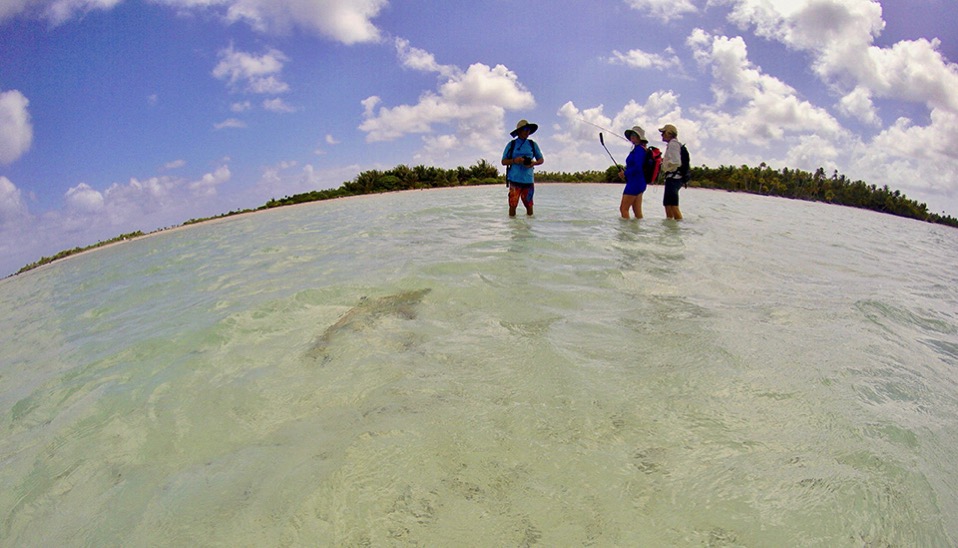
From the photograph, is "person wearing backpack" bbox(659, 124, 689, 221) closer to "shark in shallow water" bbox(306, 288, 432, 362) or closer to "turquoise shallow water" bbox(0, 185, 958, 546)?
"turquoise shallow water" bbox(0, 185, 958, 546)

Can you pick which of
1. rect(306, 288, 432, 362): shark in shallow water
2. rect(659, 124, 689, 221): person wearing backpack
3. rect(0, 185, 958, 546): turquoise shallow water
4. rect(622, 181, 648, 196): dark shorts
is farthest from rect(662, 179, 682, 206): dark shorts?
rect(306, 288, 432, 362): shark in shallow water

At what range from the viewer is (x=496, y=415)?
2045mm

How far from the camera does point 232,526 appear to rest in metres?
1.51

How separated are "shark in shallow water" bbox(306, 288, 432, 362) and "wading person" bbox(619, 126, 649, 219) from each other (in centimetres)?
635

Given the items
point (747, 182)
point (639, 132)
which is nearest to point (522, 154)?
point (639, 132)

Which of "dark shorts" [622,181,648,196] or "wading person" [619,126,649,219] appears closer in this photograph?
"wading person" [619,126,649,219]

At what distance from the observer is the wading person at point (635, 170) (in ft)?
27.6

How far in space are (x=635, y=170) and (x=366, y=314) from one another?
23.8 feet

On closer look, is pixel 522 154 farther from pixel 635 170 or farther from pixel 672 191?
pixel 672 191

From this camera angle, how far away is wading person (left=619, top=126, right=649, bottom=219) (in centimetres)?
841

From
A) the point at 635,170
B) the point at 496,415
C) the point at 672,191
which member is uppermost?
the point at 635,170

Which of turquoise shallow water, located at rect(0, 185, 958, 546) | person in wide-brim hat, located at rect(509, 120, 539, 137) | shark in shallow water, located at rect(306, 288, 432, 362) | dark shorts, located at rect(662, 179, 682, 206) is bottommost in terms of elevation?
turquoise shallow water, located at rect(0, 185, 958, 546)

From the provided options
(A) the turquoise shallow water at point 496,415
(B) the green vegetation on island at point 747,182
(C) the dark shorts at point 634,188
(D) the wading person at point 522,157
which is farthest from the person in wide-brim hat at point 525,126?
(B) the green vegetation on island at point 747,182

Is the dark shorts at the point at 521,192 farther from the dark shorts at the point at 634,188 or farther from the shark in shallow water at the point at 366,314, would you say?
the shark in shallow water at the point at 366,314
